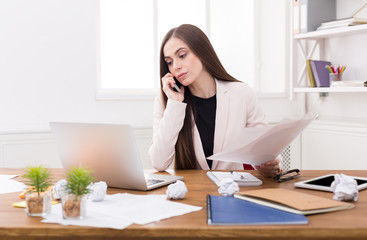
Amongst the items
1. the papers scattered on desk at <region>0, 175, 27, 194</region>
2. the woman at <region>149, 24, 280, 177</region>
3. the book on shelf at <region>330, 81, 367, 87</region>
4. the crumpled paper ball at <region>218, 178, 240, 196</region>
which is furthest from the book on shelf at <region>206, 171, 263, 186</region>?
the book on shelf at <region>330, 81, 367, 87</region>

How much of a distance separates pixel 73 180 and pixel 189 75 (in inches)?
43.4

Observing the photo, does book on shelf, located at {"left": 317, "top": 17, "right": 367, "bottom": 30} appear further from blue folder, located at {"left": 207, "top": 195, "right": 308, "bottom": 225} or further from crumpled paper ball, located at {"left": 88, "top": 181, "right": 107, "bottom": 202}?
crumpled paper ball, located at {"left": 88, "top": 181, "right": 107, "bottom": 202}

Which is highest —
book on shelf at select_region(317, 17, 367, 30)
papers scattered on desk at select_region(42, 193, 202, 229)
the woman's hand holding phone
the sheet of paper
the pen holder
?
book on shelf at select_region(317, 17, 367, 30)

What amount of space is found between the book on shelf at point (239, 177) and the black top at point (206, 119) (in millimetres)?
465

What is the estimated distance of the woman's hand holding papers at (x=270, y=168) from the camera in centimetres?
148

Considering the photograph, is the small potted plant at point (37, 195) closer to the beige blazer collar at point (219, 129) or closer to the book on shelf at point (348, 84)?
the beige blazer collar at point (219, 129)

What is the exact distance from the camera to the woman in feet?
6.15

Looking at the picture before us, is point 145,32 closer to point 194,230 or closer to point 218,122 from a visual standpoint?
point 218,122

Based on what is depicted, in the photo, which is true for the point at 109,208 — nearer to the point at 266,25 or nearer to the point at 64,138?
the point at 64,138

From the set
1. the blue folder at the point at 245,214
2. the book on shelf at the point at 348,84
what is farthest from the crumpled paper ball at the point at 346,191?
the book on shelf at the point at 348,84

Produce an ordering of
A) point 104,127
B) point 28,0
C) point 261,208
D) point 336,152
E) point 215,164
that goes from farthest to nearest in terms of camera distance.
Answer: point 336,152, point 28,0, point 215,164, point 104,127, point 261,208

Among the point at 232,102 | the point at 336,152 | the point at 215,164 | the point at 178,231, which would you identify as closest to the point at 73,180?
the point at 178,231

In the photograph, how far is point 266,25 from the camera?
3705 millimetres

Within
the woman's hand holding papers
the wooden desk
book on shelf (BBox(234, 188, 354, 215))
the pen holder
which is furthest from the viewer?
the pen holder
